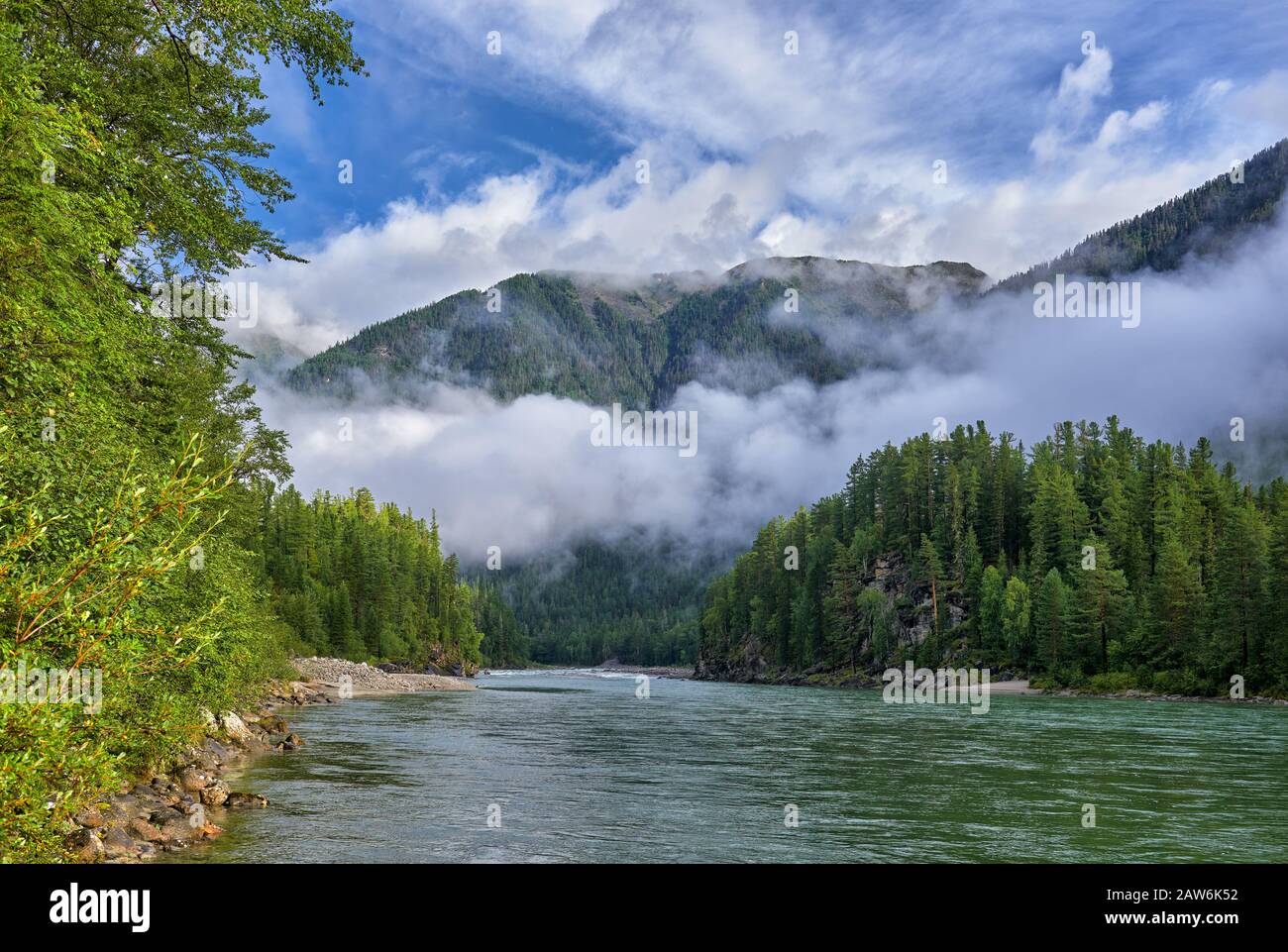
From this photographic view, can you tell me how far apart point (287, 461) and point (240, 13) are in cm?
4541

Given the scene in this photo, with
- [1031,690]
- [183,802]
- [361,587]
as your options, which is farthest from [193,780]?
[361,587]

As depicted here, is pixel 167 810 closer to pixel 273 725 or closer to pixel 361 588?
pixel 273 725

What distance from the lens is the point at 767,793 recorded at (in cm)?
2694

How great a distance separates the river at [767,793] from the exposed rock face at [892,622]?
75662mm

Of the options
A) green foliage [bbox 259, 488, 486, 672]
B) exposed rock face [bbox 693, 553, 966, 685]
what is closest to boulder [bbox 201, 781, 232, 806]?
green foliage [bbox 259, 488, 486, 672]

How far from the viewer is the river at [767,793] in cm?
1933

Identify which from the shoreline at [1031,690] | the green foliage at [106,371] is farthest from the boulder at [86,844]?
the shoreline at [1031,690]

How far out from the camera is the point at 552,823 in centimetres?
2209

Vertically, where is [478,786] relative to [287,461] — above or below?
below

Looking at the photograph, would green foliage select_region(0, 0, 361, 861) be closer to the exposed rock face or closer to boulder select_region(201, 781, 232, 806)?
boulder select_region(201, 781, 232, 806)

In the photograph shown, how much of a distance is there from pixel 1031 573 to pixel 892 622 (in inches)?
860

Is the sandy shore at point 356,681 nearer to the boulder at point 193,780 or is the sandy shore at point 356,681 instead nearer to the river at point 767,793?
the river at point 767,793
